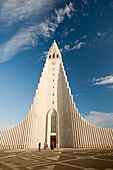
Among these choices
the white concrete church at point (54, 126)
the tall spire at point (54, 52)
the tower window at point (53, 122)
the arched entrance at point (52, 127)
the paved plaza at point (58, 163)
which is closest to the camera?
the paved plaza at point (58, 163)

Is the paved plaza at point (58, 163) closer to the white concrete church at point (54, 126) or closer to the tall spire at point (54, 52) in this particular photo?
the white concrete church at point (54, 126)

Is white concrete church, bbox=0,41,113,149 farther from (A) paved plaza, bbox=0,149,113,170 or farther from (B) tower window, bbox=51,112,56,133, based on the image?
(A) paved plaza, bbox=0,149,113,170

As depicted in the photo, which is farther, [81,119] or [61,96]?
[61,96]

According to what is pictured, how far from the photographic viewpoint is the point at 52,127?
3788 centimetres

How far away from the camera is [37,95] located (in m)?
37.6

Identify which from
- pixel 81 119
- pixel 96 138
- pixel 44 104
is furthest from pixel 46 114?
pixel 96 138

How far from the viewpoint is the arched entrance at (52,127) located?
119 feet

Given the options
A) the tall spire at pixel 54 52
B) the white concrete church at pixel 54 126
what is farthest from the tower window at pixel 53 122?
the tall spire at pixel 54 52

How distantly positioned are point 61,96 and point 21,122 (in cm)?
1205

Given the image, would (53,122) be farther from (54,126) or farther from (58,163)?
(58,163)

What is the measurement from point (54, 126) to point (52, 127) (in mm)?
557

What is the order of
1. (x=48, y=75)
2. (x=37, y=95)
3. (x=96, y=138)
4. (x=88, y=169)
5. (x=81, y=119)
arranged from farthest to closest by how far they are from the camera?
1. (x=48, y=75)
2. (x=37, y=95)
3. (x=81, y=119)
4. (x=96, y=138)
5. (x=88, y=169)

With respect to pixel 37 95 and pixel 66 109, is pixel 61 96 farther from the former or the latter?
pixel 37 95

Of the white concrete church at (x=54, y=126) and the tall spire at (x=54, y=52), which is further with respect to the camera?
the tall spire at (x=54, y=52)
